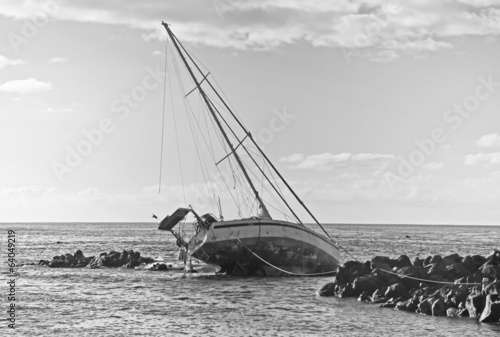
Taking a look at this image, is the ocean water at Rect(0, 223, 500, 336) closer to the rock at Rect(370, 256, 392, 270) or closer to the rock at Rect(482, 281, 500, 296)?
the rock at Rect(482, 281, 500, 296)

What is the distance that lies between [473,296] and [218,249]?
20426 millimetres

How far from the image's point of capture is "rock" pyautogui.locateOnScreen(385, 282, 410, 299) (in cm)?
3409

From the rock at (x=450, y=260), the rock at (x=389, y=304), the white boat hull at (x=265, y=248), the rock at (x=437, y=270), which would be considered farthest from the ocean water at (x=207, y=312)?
the rock at (x=450, y=260)

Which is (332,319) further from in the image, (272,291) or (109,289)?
(109,289)

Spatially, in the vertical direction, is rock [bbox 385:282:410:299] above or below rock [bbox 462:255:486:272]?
below

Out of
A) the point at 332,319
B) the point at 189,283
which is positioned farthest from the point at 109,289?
the point at 332,319

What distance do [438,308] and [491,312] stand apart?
294cm

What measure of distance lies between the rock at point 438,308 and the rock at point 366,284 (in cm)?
556

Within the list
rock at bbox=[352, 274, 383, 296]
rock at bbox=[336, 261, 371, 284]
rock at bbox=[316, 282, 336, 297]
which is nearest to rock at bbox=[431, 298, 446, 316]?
rock at bbox=[352, 274, 383, 296]

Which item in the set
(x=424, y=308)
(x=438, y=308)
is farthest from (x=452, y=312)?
(x=424, y=308)

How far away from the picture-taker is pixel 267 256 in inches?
1870

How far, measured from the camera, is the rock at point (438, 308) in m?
30.4

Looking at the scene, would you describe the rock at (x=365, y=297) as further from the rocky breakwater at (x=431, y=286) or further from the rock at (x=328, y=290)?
the rock at (x=328, y=290)

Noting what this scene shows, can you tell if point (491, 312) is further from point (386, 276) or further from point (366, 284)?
point (366, 284)
